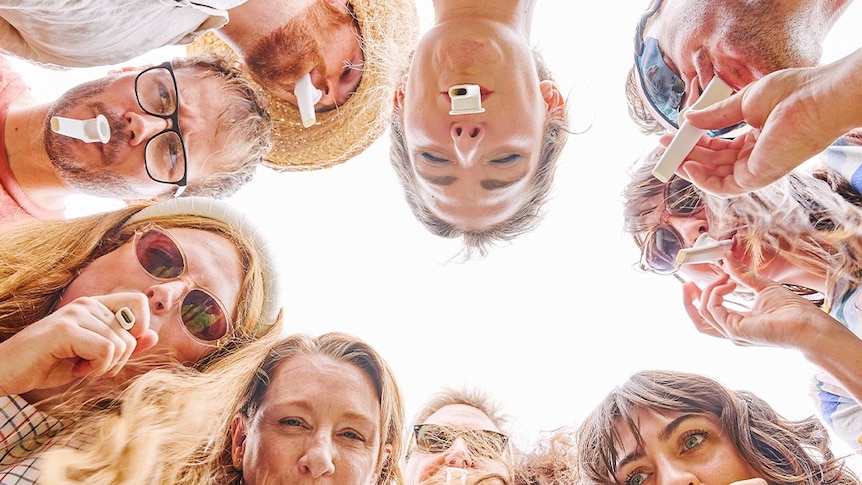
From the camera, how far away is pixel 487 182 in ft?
7.35

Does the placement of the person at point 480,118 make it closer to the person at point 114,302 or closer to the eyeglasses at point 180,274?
the person at point 114,302

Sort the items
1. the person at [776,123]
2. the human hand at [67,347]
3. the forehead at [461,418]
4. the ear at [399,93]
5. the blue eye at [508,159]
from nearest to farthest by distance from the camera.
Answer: the person at [776,123], the human hand at [67,347], the blue eye at [508,159], the ear at [399,93], the forehead at [461,418]

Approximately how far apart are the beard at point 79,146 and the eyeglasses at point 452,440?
4.60 feet

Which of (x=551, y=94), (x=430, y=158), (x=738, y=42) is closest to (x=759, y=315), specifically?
(x=738, y=42)

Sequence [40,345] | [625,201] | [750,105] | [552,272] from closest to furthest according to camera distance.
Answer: [750,105] → [40,345] → [625,201] → [552,272]

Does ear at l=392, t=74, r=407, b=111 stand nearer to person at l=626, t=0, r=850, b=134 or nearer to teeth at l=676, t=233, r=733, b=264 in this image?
person at l=626, t=0, r=850, b=134

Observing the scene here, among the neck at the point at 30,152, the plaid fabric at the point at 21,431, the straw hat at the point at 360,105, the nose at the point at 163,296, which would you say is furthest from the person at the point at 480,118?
the plaid fabric at the point at 21,431

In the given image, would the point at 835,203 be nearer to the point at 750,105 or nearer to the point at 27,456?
the point at 750,105

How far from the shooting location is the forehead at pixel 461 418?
254 cm

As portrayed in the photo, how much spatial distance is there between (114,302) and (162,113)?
0.78 meters

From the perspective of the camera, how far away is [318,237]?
2861mm

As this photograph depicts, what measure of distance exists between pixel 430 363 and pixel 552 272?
0.66 m

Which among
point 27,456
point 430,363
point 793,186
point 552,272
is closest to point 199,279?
point 27,456

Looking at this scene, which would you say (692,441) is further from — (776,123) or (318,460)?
(318,460)
